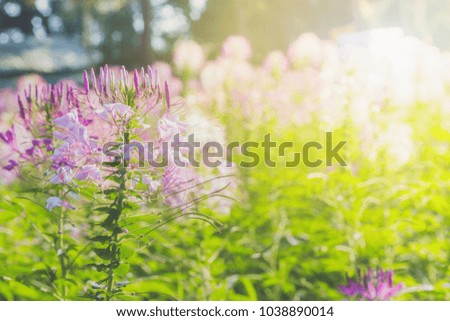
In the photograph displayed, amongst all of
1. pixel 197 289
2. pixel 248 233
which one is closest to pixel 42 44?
pixel 248 233

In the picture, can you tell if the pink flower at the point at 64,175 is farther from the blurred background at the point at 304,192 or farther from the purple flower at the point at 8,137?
the purple flower at the point at 8,137

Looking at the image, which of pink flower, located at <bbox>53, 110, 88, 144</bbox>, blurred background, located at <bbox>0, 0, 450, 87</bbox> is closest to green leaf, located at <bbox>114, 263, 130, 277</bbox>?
pink flower, located at <bbox>53, 110, 88, 144</bbox>

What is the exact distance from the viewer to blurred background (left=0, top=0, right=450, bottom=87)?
4180 millimetres

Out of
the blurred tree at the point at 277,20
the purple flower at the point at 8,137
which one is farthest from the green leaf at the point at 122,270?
the blurred tree at the point at 277,20

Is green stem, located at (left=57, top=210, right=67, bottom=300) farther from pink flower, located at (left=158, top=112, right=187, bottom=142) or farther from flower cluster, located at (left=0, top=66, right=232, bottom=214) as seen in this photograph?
pink flower, located at (left=158, top=112, right=187, bottom=142)

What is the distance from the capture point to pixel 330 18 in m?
8.66

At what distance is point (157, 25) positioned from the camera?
5781mm

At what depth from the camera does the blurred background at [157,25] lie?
418 cm

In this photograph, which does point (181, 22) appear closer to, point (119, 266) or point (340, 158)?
point (340, 158)

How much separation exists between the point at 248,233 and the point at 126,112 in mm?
1361

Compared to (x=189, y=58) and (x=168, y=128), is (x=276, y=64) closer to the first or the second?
(x=189, y=58)

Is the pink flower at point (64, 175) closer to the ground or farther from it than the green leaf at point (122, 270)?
farther from it

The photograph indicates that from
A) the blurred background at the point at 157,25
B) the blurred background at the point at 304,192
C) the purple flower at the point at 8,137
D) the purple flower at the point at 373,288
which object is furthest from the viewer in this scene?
the blurred background at the point at 157,25

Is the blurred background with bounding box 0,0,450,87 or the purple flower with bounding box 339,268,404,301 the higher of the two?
the blurred background with bounding box 0,0,450,87
